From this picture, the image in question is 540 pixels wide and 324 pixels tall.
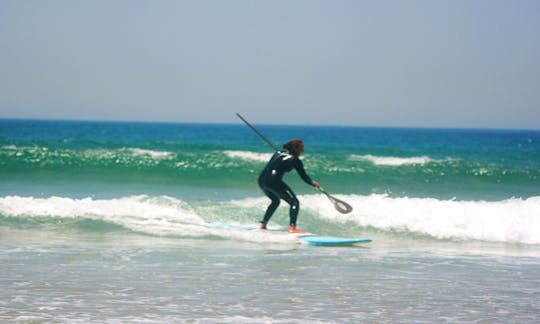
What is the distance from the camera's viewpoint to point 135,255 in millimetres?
8430

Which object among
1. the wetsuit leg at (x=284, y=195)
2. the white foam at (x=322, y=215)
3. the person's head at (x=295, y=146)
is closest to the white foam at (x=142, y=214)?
the white foam at (x=322, y=215)

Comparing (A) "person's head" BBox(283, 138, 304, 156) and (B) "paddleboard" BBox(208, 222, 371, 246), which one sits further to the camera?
(A) "person's head" BBox(283, 138, 304, 156)

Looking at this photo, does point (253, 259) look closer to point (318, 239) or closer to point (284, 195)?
point (318, 239)

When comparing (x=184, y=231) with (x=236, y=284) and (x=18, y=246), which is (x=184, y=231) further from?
(x=236, y=284)

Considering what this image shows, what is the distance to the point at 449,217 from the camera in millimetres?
11914

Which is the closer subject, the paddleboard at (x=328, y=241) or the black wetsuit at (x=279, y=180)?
the paddleboard at (x=328, y=241)

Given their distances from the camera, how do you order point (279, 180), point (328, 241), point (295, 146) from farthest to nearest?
point (279, 180)
point (295, 146)
point (328, 241)

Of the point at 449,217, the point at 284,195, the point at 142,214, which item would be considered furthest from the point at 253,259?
the point at 449,217

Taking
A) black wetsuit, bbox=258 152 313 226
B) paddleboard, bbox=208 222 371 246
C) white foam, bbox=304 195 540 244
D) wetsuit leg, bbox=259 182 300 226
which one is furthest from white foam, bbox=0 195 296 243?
white foam, bbox=304 195 540 244

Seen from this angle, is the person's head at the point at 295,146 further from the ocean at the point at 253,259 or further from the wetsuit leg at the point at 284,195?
the ocean at the point at 253,259

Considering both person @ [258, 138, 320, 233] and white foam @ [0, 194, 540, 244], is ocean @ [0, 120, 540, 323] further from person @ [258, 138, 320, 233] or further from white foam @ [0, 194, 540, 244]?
person @ [258, 138, 320, 233]

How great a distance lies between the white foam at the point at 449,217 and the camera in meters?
11.0

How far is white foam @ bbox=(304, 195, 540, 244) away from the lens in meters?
11.0

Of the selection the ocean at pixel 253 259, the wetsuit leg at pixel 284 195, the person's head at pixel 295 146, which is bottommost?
the ocean at pixel 253 259
